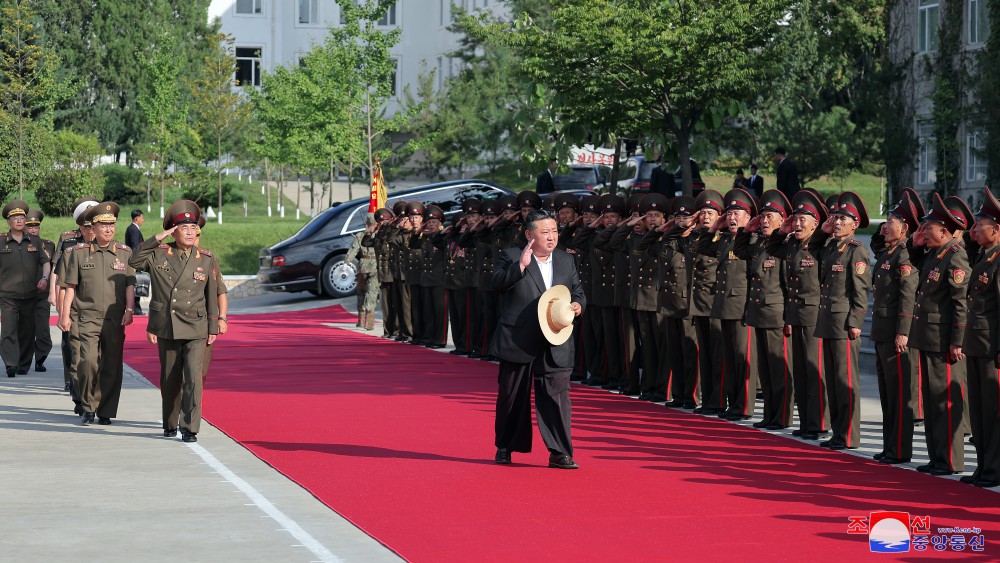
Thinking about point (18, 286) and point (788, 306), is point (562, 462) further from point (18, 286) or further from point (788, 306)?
point (18, 286)

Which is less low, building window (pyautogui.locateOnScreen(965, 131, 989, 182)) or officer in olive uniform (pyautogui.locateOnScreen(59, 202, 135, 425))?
building window (pyautogui.locateOnScreen(965, 131, 989, 182))

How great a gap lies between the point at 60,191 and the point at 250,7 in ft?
75.2

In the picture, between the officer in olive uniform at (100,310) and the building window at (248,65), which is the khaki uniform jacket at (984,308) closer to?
the officer in olive uniform at (100,310)

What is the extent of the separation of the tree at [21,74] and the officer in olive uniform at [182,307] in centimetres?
3081

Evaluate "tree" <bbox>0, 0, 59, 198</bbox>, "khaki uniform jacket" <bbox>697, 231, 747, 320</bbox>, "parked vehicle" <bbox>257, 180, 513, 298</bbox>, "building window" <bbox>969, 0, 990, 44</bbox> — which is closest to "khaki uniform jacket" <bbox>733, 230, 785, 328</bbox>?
"khaki uniform jacket" <bbox>697, 231, 747, 320</bbox>

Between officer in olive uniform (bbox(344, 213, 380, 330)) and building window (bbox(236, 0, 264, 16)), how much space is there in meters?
42.9

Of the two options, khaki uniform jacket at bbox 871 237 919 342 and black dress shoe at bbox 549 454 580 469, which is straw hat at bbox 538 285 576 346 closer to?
black dress shoe at bbox 549 454 580 469

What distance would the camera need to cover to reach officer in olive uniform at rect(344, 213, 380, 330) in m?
23.0

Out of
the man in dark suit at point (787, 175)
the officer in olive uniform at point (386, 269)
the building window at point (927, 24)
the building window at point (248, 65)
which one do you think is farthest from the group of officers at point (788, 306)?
the building window at point (248, 65)

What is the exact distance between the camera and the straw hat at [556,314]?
34.0 ft

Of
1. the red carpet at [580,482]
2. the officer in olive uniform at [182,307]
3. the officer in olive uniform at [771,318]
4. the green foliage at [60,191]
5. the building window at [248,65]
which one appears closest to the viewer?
the red carpet at [580,482]

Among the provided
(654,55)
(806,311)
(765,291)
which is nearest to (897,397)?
(806,311)

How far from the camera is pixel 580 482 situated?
988 centimetres

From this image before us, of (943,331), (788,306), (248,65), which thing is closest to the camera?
(943,331)
